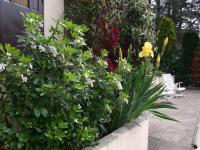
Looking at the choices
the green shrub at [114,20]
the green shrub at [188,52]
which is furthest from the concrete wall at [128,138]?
the green shrub at [188,52]

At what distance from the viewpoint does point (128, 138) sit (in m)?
3.50

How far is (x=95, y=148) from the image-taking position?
2799 mm

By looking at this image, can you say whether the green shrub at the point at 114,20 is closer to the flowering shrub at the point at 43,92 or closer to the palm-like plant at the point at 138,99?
the palm-like plant at the point at 138,99

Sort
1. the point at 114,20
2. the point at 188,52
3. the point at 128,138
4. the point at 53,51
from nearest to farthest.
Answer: the point at 53,51
the point at 128,138
the point at 114,20
the point at 188,52

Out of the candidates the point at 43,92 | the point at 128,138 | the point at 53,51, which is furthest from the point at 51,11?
the point at 43,92

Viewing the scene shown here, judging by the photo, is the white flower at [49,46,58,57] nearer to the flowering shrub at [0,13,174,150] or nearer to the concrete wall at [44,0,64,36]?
the flowering shrub at [0,13,174,150]

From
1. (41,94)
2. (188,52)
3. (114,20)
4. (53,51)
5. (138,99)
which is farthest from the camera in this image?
(188,52)

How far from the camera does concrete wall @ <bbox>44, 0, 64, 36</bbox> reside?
523 centimetres

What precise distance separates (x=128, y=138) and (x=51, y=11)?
2.88 m

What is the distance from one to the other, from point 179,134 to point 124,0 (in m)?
2.99

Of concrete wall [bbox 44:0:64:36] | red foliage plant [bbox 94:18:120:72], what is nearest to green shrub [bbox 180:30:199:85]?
red foliage plant [bbox 94:18:120:72]

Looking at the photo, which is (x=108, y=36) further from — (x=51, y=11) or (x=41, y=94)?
(x=41, y=94)

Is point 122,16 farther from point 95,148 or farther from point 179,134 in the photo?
point 95,148

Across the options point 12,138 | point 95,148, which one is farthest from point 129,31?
point 12,138
